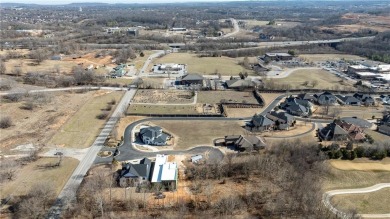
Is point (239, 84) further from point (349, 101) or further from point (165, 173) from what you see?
point (165, 173)

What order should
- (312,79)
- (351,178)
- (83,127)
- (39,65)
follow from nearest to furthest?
(351,178)
(83,127)
(312,79)
(39,65)

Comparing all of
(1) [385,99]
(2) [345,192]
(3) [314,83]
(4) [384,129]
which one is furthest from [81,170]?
(1) [385,99]

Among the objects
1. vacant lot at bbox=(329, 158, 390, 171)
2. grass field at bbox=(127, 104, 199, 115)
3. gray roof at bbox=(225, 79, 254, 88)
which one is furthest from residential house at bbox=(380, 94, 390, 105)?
grass field at bbox=(127, 104, 199, 115)

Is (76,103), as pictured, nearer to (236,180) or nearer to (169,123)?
(169,123)

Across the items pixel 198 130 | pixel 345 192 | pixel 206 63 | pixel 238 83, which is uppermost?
pixel 206 63

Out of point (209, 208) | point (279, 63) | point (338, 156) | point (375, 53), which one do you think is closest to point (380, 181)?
point (338, 156)

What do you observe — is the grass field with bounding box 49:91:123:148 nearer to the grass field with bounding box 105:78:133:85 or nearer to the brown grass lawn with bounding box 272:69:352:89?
the grass field with bounding box 105:78:133:85
